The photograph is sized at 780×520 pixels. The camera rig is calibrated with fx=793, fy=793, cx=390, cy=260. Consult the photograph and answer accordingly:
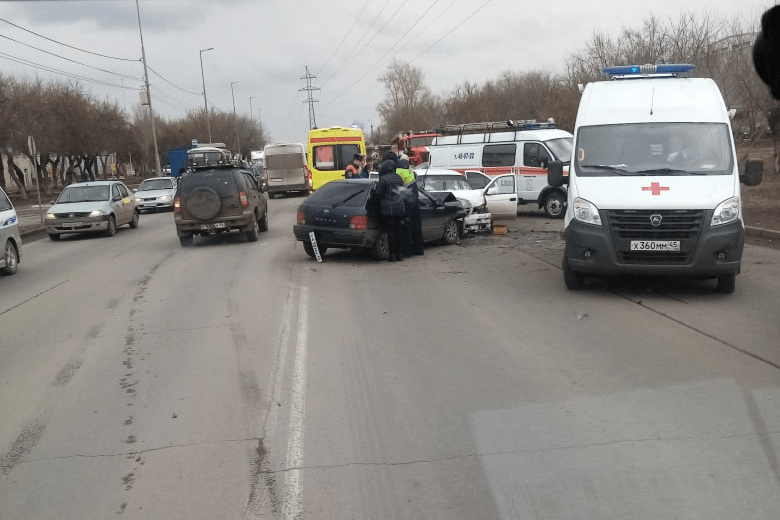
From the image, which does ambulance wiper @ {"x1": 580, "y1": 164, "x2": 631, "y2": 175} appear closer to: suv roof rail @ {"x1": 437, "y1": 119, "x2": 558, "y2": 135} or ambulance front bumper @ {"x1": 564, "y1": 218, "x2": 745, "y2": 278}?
ambulance front bumper @ {"x1": 564, "y1": 218, "x2": 745, "y2": 278}

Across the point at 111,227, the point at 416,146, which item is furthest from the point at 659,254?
the point at 416,146

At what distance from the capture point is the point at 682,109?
34.6ft

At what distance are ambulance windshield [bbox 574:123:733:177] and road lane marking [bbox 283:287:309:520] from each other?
4.62 meters

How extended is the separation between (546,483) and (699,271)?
579cm

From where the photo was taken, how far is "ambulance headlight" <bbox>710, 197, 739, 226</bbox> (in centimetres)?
935

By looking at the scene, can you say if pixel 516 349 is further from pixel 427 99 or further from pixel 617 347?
pixel 427 99

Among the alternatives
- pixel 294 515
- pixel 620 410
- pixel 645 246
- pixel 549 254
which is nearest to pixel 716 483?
pixel 620 410

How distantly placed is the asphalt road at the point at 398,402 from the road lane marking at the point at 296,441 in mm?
18

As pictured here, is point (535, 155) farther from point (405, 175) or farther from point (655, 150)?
point (655, 150)

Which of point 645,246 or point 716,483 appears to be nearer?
point 716,483

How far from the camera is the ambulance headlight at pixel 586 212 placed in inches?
382

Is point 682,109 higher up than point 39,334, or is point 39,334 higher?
point 682,109

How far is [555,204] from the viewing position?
73.2ft

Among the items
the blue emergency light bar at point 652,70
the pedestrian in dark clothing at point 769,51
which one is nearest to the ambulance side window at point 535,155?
the blue emergency light bar at point 652,70
